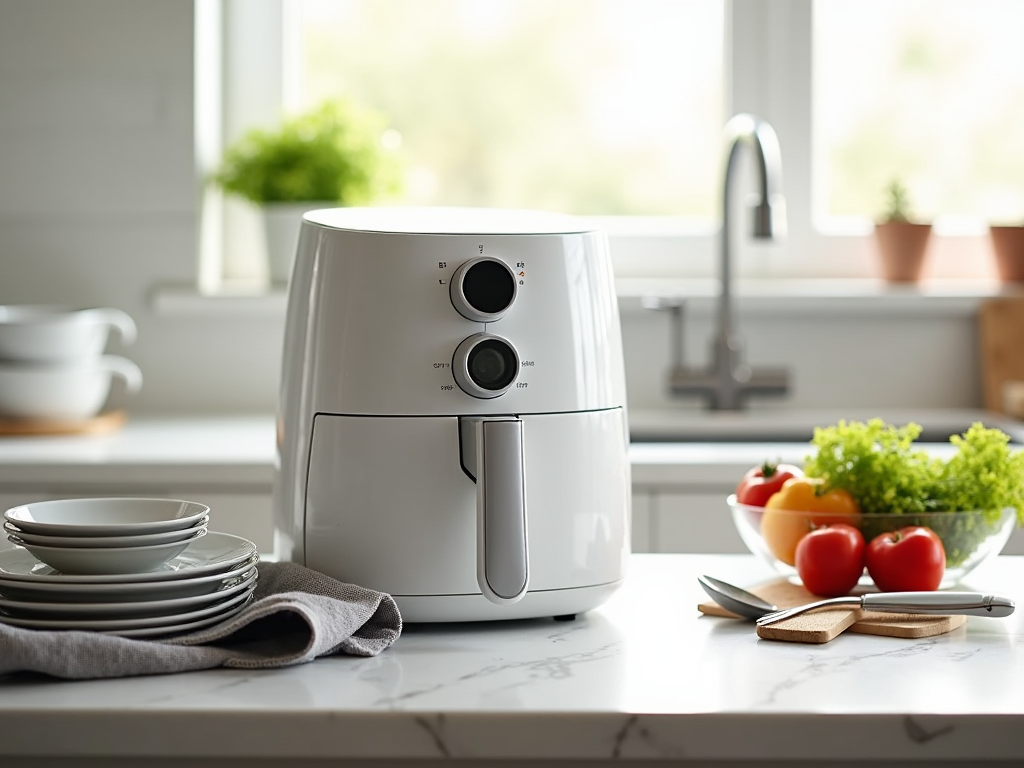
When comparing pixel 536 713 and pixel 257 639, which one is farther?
pixel 257 639

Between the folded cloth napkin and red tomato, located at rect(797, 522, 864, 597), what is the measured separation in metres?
0.34

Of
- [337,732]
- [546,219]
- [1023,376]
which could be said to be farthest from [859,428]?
[1023,376]

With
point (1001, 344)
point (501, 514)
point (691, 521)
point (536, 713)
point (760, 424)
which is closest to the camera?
point (536, 713)

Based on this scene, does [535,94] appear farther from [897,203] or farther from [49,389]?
[49,389]

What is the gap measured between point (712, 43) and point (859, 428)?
1.68 metres

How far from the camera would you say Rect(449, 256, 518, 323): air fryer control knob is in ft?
3.10

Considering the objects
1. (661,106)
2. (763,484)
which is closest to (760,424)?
(661,106)

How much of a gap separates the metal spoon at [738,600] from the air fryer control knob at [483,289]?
27 centimetres

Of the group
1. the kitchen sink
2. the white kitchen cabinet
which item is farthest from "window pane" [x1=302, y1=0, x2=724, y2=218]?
the white kitchen cabinet

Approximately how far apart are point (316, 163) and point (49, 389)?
645mm

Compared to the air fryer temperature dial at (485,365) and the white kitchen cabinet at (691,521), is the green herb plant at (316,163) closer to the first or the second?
the white kitchen cabinet at (691,521)

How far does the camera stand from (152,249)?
97.3 inches

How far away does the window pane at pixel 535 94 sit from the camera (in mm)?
2619

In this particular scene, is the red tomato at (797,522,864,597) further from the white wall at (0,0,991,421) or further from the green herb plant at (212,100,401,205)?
the green herb plant at (212,100,401,205)
